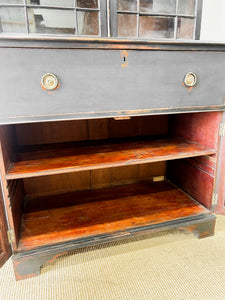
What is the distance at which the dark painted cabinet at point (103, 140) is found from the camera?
0.80 meters

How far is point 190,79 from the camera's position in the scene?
0.95m

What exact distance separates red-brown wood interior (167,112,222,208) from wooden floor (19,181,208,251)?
0.23 feet

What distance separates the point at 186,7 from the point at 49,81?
916 millimetres

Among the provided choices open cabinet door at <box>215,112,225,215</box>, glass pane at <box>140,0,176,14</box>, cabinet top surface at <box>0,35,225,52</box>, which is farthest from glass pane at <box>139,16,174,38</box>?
open cabinet door at <box>215,112,225,215</box>

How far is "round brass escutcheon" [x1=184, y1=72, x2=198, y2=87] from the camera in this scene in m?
0.94

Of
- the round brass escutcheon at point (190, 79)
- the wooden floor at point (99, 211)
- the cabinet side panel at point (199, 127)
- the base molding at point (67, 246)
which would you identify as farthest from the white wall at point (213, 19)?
the base molding at point (67, 246)

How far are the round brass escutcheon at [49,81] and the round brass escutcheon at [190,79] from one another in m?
0.55

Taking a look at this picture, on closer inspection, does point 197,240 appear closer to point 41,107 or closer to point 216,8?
point 41,107

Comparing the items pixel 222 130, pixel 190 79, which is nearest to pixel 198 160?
pixel 222 130

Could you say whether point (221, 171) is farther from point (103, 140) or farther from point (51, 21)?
point (51, 21)

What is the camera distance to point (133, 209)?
1231mm

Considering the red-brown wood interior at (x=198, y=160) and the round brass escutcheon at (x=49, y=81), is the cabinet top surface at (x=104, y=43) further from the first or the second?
the red-brown wood interior at (x=198, y=160)

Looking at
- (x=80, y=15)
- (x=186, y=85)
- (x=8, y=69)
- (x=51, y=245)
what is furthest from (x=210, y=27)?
(x=51, y=245)

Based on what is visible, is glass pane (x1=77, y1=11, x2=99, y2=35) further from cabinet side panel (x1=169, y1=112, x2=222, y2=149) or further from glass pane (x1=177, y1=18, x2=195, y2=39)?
cabinet side panel (x1=169, y1=112, x2=222, y2=149)
